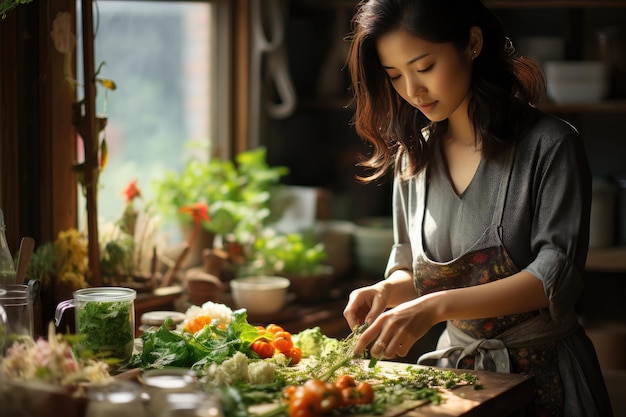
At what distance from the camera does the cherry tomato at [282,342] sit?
232 cm

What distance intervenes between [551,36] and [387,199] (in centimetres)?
114

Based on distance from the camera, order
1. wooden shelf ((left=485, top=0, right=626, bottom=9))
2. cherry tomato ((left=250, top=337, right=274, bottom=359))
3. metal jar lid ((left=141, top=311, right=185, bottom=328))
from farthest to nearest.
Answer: wooden shelf ((left=485, top=0, right=626, bottom=9)) → metal jar lid ((left=141, top=311, right=185, bottom=328)) → cherry tomato ((left=250, top=337, right=274, bottom=359))

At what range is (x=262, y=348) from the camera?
228 cm

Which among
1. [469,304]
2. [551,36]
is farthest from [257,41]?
[469,304]

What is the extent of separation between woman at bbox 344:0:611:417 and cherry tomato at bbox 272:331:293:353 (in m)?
0.17

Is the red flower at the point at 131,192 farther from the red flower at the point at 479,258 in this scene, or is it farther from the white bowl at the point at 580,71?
the white bowl at the point at 580,71

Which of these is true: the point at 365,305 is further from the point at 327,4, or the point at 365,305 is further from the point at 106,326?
the point at 327,4

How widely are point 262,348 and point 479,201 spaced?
2.19ft

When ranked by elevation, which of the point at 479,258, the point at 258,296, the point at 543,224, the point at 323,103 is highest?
the point at 323,103

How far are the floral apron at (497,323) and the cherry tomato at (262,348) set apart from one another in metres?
0.47

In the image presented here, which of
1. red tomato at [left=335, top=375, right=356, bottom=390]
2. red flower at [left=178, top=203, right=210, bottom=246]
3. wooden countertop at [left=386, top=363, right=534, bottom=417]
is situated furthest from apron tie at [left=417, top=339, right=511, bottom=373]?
red flower at [left=178, top=203, right=210, bottom=246]

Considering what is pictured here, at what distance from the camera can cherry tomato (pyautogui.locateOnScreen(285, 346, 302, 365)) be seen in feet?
7.61

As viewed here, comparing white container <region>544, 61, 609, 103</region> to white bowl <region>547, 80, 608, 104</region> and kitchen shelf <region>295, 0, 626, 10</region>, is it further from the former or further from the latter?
kitchen shelf <region>295, 0, 626, 10</region>

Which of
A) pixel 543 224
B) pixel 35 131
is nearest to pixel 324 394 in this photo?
pixel 543 224
